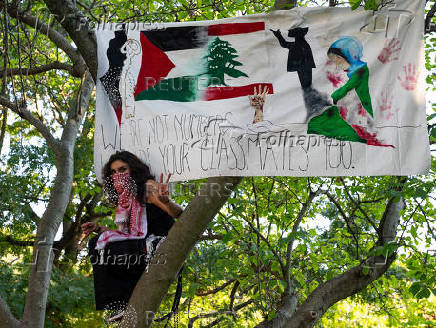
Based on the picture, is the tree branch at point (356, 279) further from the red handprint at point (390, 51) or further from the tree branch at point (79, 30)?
the tree branch at point (79, 30)

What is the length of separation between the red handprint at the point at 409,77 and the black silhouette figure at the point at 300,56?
1.97ft

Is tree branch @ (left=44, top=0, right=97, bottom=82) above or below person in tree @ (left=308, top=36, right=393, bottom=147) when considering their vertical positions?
above

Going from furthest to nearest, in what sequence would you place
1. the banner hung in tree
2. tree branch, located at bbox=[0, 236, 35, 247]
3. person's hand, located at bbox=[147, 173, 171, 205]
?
tree branch, located at bbox=[0, 236, 35, 247]
person's hand, located at bbox=[147, 173, 171, 205]
the banner hung in tree

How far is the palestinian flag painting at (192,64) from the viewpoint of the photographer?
3797 mm

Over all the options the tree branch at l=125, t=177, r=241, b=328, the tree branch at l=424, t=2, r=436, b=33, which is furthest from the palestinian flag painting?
the tree branch at l=424, t=2, r=436, b=33

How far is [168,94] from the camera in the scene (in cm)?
384

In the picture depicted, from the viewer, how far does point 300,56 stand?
3729 mm

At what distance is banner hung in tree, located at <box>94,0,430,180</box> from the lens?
3535 mm

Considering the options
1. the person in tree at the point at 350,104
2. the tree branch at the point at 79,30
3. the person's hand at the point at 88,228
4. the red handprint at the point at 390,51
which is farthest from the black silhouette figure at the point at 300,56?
the person's hand at the point at 88,228

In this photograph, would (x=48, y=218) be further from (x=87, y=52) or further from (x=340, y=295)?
(x=340, y=295)

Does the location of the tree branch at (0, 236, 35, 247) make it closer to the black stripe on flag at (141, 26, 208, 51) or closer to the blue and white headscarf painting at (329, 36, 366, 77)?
the black stripe on flag at (141, 26, 208, 51)

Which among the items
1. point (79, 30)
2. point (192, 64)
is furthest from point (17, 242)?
point (192, 64)

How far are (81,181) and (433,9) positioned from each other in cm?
568

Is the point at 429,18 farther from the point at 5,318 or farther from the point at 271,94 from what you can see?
the point at 5,318
